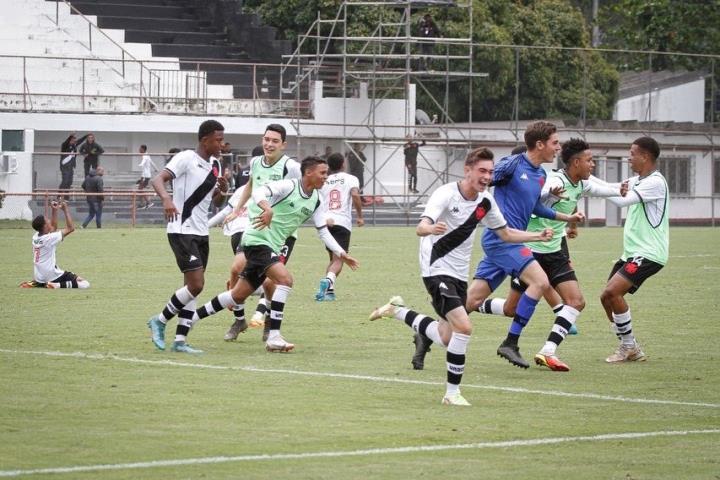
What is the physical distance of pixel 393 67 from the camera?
54188 millimetres

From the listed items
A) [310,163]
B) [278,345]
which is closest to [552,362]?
[278,345]

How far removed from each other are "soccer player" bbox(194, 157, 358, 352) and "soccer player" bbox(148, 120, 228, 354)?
0.96ft

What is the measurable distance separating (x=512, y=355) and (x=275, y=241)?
2.66 m

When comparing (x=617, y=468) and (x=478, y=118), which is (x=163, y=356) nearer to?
(x=617, y=468)

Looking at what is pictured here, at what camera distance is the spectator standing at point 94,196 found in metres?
41.7

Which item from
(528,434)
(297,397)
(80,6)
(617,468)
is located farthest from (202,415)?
(80,6)

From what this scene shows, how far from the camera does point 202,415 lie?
400 inches

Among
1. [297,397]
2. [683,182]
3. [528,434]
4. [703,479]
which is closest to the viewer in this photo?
[703,479]

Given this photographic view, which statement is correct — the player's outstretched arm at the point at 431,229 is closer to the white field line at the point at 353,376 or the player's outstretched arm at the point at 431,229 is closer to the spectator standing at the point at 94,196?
the white field line at the point at 353,376

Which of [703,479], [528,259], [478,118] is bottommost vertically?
[703,479]

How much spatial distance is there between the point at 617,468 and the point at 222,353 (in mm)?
6166

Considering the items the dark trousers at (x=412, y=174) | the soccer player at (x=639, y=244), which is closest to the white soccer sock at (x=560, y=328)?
the soccer player at (x=639, y=244)

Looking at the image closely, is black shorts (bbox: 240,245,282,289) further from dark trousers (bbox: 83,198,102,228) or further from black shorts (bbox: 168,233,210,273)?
dark trousers (bbox: 83,198,102,228)

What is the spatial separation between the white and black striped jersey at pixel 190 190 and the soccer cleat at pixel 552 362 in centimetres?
355
